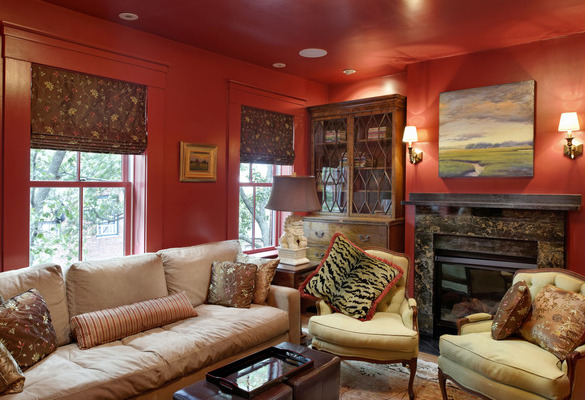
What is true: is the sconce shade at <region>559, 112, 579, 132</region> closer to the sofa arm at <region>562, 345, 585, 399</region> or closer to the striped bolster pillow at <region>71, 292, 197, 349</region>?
the sofa arm at <region>562, 345, 585, 399</region>

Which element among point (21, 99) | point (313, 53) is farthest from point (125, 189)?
point (313, 53)

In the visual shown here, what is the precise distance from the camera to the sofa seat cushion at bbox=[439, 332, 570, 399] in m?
2.16

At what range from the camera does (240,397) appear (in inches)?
75.3

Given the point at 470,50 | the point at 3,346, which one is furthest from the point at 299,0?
the point at 3,346

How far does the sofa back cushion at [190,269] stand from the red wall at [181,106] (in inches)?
11.8

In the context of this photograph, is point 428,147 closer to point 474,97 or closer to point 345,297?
point 474,97

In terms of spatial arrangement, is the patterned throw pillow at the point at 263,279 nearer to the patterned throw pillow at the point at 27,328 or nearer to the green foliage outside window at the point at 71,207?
the green foliage outside window at the point at 71,207

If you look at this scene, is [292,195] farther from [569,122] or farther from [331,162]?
[569,122]

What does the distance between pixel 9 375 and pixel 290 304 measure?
193cm

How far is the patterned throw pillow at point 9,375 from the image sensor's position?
1.85 meters

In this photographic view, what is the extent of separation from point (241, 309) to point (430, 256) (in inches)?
79.8

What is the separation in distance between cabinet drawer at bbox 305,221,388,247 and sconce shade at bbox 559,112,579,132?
1.78m

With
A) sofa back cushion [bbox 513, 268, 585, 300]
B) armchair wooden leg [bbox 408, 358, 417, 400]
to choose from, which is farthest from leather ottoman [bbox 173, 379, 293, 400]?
sofa back cushion [bbox 513, 268, 585, 300]

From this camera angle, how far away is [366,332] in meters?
2.80
